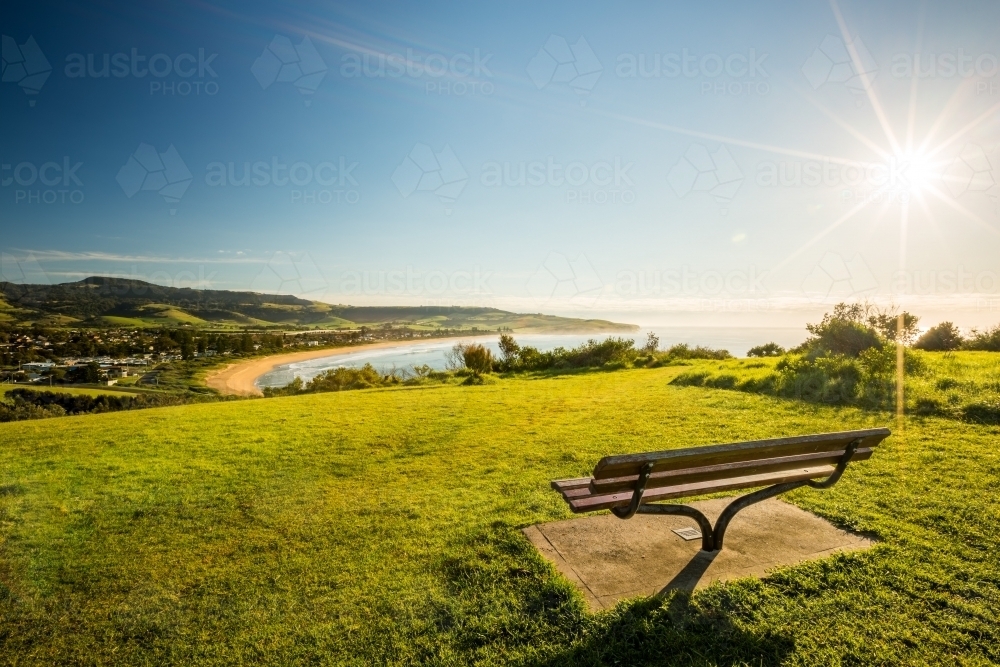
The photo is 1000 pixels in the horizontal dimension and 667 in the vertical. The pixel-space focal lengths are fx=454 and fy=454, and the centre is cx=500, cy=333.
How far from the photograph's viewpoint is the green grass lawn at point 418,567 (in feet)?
8.99

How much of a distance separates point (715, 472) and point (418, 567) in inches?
96.5

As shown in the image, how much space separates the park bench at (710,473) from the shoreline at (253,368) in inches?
1296

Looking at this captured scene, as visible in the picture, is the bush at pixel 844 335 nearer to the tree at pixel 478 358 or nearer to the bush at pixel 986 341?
the bush at pixel 986 341

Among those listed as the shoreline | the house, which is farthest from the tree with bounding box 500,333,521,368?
the house

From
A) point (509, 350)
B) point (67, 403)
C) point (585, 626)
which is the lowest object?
point (67, 403)

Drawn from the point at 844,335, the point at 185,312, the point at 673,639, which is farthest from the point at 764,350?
the point at 185,312

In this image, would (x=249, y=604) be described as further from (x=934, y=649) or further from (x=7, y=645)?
(x=934, y=649)

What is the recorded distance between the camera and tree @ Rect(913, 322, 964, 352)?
23.1 meters

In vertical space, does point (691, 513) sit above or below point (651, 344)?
above

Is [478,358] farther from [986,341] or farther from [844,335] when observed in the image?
[986,341]

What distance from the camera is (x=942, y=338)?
23.5 meters

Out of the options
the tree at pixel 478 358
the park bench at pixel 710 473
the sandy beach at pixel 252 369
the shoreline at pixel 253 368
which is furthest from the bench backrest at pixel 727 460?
the sandy beach at pixel 252 369

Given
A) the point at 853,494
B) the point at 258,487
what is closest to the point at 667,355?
the point at 853,494

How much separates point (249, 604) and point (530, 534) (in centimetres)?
229
